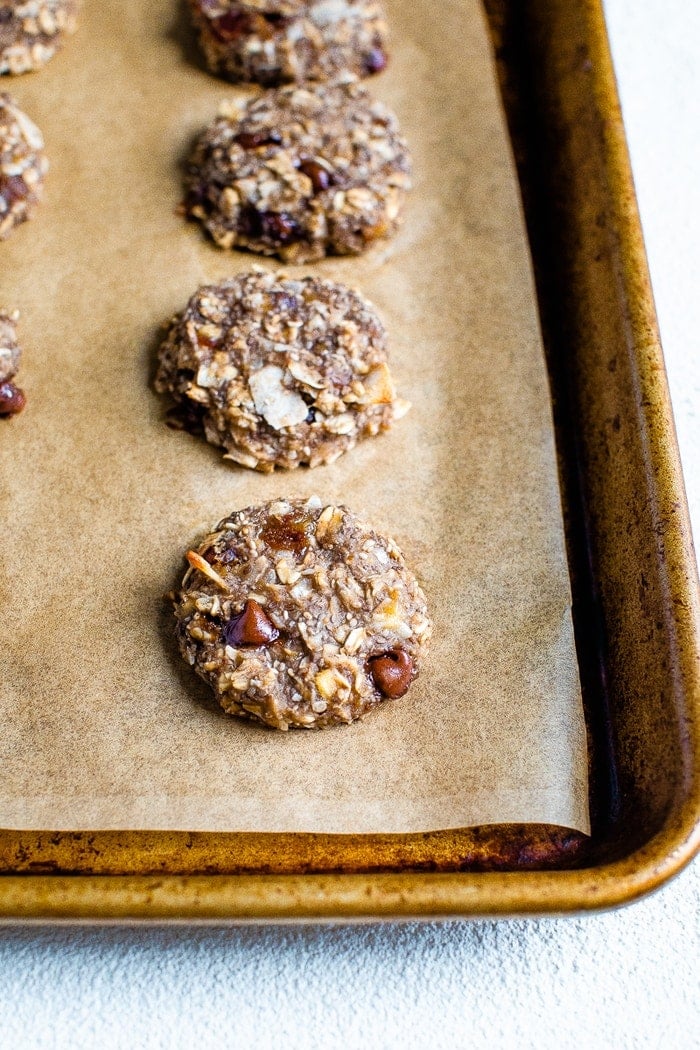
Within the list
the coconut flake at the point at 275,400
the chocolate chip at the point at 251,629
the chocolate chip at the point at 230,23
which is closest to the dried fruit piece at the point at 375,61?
the chocolate chip at the point at 230,23

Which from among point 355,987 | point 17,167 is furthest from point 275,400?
point 355,987

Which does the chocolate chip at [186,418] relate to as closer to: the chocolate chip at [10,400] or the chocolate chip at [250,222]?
the chocolate chip at [10,400]

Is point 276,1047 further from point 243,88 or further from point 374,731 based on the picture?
point 243,88

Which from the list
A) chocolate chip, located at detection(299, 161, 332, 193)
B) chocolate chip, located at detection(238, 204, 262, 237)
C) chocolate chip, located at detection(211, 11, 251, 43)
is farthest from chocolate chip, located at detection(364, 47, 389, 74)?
chocolate chip, located at detection(238, 204, 262, 237)

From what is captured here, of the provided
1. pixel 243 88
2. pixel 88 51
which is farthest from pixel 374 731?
pixel 88 51

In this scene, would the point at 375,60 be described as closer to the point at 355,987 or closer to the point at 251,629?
the point at 251,629

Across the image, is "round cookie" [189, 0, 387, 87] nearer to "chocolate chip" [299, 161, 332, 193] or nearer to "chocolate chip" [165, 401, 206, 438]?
"chocolate chip" [299, 161, 332, 193]
